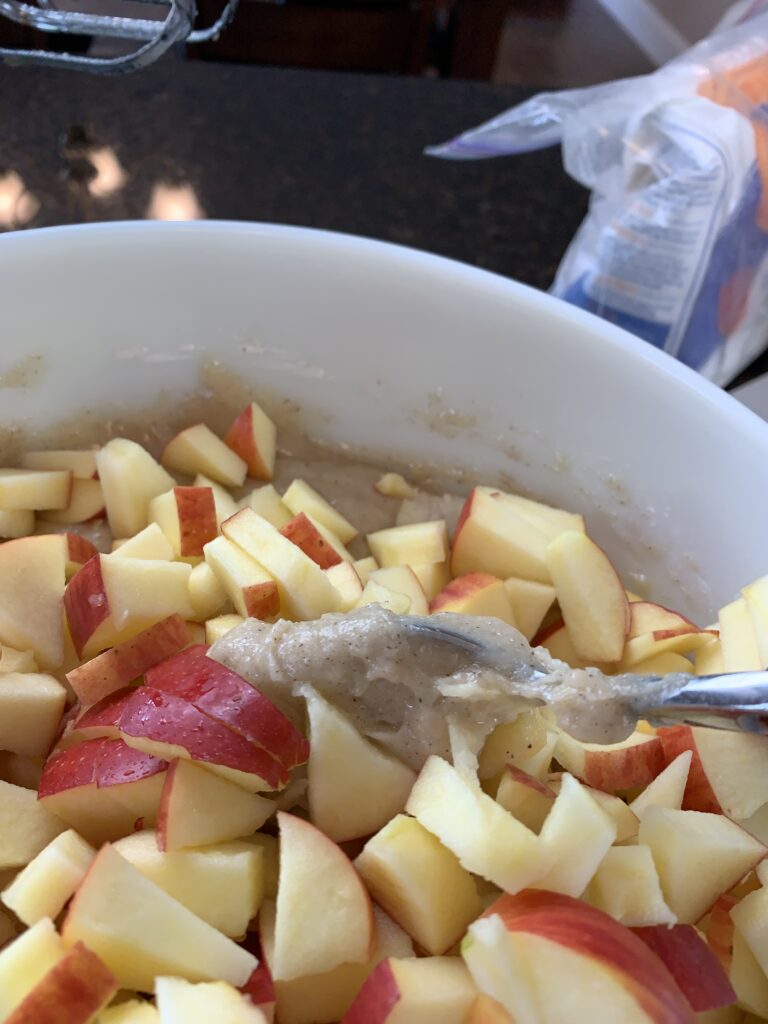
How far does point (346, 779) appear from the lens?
0.80 metres

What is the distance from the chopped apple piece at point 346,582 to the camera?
1.00 metres

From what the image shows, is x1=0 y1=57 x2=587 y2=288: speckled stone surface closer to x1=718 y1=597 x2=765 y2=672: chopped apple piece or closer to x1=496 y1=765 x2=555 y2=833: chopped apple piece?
x1=718 y1=597 x2=765 y2=672: chopped apple piece

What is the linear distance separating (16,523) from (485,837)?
67 centimetres

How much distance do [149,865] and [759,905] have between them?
52 cm

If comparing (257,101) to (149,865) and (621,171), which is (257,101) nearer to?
(621,171)

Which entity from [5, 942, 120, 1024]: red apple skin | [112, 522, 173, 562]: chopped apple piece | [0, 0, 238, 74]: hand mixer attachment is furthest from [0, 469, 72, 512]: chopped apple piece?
[5, 942, 120, 1024]: red apple skin

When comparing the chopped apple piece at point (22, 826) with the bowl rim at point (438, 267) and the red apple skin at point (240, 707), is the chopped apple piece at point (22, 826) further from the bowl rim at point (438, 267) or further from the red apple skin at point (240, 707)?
the bowl rim at point (438, 267)

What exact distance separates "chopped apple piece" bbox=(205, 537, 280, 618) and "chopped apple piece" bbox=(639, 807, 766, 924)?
1.39ft

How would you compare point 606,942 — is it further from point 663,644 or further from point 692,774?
point 663,644

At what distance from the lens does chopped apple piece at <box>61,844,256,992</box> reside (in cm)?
68

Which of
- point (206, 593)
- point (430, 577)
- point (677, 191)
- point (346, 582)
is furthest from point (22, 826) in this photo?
point (677, 191)

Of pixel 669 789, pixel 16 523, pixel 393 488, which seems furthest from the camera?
pixel 393 488

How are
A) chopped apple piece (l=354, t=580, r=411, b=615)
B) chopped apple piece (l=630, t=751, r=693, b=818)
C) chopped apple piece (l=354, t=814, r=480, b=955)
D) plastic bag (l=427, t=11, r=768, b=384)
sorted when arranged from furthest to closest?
plastic bag (l=427, t=11, r=768, b=384) → chopped apple piece (l=354, t=580, r=411, b=615) → chopped apple piece (l=630, t=751, r=693, b=818) → chopped apple piece (l=354, t=814, r=480, b=955)

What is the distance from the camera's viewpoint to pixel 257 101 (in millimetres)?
1633
